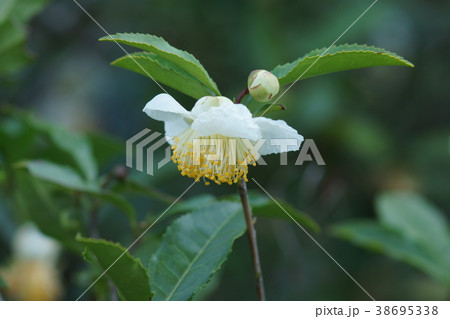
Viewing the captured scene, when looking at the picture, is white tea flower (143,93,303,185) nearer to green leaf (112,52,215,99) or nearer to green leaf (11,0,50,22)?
green leaf (112,52,215,99)

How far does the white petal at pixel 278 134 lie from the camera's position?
3.08ft

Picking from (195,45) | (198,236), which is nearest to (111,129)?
(195,45)

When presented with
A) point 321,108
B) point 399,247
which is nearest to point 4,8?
point 399,247

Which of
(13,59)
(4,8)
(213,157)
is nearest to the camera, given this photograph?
(213,157)

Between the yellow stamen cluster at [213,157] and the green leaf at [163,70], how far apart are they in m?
0.09

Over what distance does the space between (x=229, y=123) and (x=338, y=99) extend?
170cm

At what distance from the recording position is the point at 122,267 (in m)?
0.89

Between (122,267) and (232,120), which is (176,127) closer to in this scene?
(232,120)

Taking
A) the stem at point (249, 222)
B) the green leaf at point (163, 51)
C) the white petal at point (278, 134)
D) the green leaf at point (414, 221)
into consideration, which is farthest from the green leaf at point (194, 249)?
the green leaf at point (414, 221)

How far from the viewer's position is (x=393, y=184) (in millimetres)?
2451

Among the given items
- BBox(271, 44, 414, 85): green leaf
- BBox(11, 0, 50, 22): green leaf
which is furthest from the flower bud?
BBox(11, 0, 50, 22): green leaf

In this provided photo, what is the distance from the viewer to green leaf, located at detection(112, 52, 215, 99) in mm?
916

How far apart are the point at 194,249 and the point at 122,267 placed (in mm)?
209

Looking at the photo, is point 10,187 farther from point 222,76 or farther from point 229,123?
point 222,76
